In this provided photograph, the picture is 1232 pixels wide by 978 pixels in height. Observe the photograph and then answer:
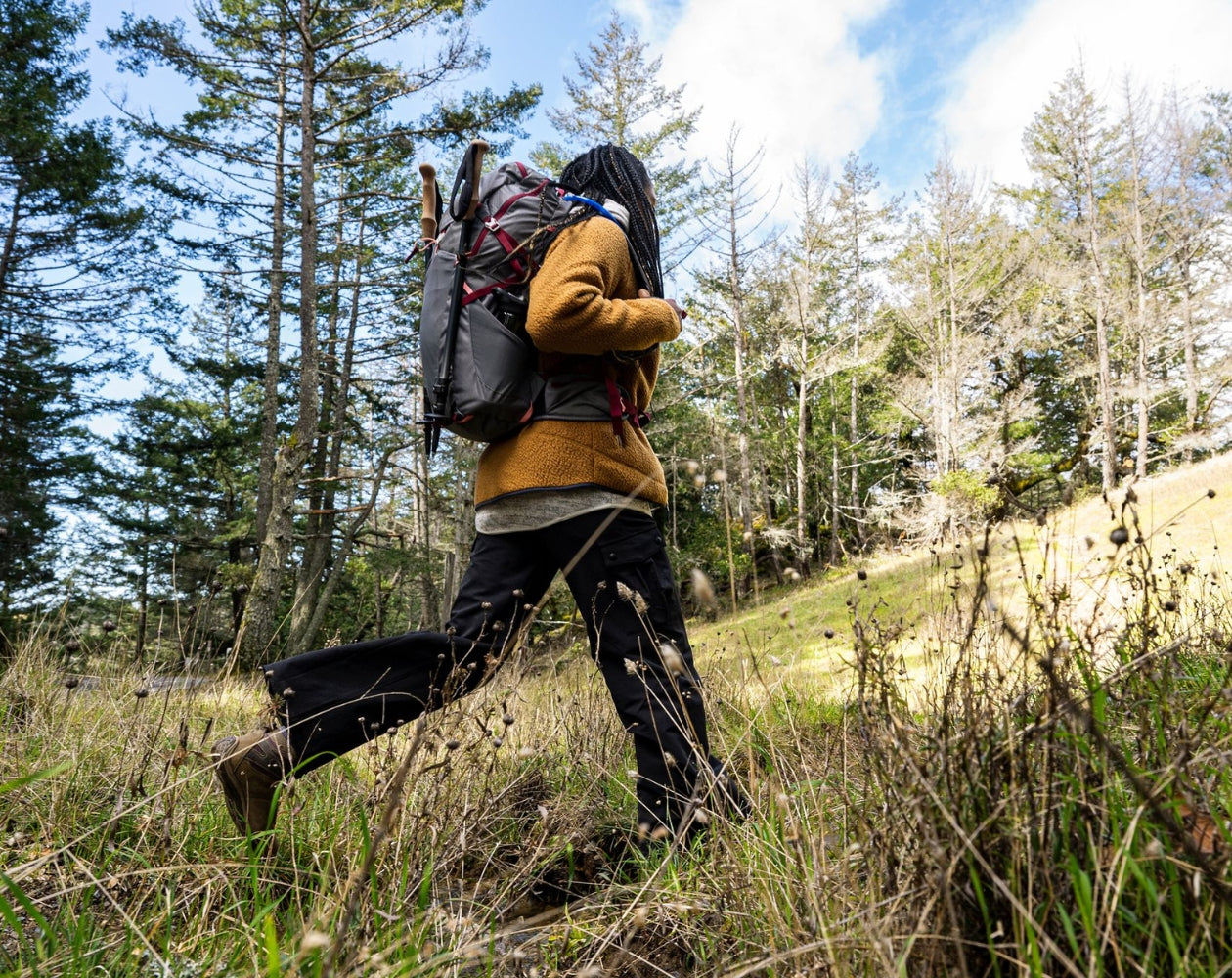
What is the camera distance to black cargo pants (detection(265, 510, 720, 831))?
1.73 metres

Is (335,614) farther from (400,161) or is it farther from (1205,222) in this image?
(1205,222)

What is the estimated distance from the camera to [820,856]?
3.67ft

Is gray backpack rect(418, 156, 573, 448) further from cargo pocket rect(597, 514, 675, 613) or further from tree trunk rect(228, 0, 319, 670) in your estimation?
tree trunk rect(228, 0, 319, 670)

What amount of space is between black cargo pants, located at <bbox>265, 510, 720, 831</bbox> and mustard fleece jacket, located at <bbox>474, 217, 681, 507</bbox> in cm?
13

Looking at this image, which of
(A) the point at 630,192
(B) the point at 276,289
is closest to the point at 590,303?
(A) the point at 630,192

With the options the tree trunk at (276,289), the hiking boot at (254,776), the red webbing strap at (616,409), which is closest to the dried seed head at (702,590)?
the red webbing strap at (616,409)

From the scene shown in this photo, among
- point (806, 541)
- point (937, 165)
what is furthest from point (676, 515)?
point (937, 165)

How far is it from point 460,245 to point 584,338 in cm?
50

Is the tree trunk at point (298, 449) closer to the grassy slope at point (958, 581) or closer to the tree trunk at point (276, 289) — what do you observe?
the tree trunk at point (276, 289)

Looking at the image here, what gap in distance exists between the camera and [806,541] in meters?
20.5

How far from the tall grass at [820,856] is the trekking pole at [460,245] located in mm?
860

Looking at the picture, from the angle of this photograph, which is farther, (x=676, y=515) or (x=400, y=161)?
(x=676, y=515)

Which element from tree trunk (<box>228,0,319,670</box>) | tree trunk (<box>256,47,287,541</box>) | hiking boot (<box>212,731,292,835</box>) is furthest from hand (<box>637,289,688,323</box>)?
tree trunk (<box>256,47,287,541</box>)

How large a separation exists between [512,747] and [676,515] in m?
21.8
